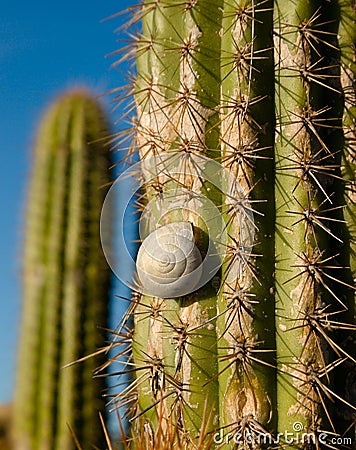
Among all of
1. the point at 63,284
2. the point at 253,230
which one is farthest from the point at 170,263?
the point at 63,284

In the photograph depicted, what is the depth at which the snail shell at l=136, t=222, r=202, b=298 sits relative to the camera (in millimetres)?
1440

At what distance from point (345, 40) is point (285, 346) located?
28.1 inches

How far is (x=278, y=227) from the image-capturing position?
1.48m

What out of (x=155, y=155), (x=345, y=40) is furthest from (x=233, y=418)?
(x=345, y=40)

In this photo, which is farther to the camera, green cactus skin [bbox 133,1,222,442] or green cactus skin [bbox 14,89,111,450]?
green cactus skin [bbox 14,89,111,450]

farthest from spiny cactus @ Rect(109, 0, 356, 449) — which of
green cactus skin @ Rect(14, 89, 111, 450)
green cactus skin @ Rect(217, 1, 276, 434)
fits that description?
green cactus skin @ Rect(14, 89, 111, 450)

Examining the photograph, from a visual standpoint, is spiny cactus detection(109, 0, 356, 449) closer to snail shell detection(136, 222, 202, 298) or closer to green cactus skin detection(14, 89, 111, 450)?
snail shell detection(136, 222, 202, 298)

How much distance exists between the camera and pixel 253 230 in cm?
146

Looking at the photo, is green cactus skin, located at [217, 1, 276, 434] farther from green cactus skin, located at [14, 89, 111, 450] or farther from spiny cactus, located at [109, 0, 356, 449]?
green cactus skin, located at [14, 89, 111, 450]

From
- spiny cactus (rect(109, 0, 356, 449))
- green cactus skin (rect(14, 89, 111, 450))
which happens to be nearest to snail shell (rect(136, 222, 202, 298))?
spiny cactus (rect(109, 0, 356, 449))

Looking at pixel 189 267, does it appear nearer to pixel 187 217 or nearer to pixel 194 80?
pixel 187 217

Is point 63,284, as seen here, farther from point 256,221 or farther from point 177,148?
point 256,221

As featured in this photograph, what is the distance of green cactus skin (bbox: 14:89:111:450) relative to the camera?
3.09 meters

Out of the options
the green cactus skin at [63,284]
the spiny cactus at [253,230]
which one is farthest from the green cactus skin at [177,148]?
the green cactus skin at [63,284]
